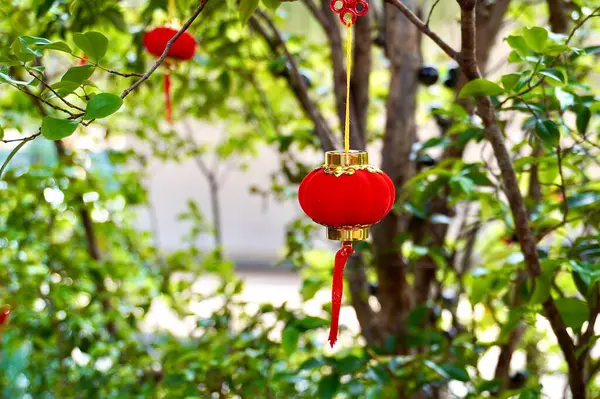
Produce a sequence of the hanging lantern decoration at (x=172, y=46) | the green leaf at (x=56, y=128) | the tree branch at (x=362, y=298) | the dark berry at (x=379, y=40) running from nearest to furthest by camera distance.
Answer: the green leaf at (x=56, y=128)
the hanging lantern decoration at (x=172, y=46)
the tree branch at (x=362, y=298)
the dark berry at (x=379, y=40)

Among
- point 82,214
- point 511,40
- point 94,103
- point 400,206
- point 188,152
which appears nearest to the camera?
point 94,103

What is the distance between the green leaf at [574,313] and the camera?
887 millimetres

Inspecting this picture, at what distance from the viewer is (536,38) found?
2.50ft

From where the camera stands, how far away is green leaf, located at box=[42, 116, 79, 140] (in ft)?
1.94

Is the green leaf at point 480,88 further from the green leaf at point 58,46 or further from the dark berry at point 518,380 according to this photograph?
the dark berry at point 518,380

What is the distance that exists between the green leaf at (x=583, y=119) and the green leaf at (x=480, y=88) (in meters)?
0.20

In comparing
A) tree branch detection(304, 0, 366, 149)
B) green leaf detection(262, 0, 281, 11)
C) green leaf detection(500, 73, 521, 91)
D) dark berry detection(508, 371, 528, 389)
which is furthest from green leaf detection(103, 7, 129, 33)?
dark berry detection(508, 371, 528, 389)

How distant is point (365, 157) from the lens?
0.68 m

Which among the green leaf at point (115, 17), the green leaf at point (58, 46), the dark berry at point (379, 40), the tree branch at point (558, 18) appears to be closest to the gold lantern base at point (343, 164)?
the green leaf at point (58, 46)

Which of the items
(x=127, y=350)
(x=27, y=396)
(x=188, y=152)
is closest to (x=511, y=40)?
(x=127, y=350)

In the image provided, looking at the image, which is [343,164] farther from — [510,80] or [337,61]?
[337,61]

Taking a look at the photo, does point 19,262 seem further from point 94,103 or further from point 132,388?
point 94,103

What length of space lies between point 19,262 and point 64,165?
0.79 feet

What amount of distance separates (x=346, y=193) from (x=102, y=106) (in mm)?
221
